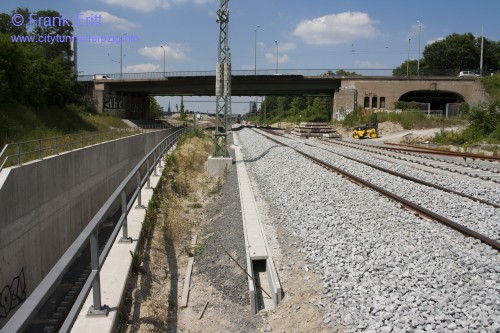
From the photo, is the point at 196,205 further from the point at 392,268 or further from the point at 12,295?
the point at 392,268

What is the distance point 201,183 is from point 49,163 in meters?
5.80

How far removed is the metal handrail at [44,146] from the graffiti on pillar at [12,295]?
300 cm

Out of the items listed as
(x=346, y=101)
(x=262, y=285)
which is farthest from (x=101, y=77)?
(x=262, y=285)

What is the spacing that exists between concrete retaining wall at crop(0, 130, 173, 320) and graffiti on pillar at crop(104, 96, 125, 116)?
53.4 meters

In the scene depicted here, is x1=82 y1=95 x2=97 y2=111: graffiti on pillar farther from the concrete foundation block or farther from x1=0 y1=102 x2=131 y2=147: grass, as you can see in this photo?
the concrete foundation block

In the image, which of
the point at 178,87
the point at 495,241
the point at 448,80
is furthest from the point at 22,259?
the point at 448,80

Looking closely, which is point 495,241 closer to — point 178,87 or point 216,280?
point 216,280

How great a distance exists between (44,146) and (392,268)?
1767cm

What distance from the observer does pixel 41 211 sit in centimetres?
1253

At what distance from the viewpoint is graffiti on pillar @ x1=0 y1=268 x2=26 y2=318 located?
9.42 meters

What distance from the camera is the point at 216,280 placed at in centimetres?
768

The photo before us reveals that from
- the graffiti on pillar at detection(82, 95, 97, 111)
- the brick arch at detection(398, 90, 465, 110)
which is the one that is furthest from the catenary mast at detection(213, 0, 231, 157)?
the brick arch at detection(398, 90, 465, 110)

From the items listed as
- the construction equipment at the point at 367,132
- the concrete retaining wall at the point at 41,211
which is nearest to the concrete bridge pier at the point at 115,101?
the construction equipment at the point at 367,132

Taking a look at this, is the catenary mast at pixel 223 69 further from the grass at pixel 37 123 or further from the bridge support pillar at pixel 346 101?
the bridge support pillar at pixel 346 101
